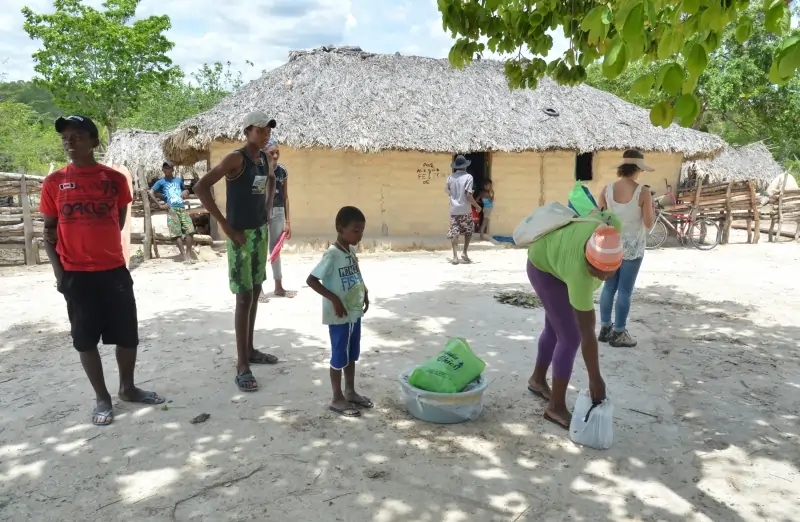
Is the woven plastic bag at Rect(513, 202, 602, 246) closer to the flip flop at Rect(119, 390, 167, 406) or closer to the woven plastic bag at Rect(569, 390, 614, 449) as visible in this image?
the woven plastic bag at Rect(569, 390, 614, 449)

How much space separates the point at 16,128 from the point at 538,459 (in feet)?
91.5

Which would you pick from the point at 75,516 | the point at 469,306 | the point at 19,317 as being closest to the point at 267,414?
the point at 75,516

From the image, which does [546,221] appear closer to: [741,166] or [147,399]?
[147,399]

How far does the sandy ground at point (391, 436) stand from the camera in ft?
8.13

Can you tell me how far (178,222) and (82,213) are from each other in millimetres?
6166

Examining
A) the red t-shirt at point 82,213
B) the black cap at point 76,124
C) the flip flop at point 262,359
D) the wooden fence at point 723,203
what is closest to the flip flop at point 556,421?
the flip flop at point 262,359

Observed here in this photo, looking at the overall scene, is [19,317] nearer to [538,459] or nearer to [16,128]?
[538,459]

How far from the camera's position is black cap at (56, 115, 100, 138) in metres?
2.94

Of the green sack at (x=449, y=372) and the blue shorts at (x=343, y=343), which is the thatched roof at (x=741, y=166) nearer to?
the green sack at (x=449, y=372)

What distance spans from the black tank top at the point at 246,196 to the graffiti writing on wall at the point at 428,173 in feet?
25.7

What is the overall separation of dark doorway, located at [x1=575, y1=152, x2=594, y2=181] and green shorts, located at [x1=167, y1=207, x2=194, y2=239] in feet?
26.8

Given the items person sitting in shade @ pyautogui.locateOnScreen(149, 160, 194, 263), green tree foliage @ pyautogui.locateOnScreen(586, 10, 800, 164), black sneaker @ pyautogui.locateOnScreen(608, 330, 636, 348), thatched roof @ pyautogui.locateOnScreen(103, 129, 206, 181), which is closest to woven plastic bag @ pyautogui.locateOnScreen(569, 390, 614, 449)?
black sneaker @ pyautogui.locateOnScreen(608, 330, 636, 348)

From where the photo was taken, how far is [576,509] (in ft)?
8.00

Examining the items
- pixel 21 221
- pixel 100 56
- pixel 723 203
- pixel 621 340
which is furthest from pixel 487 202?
pixel 100 56
